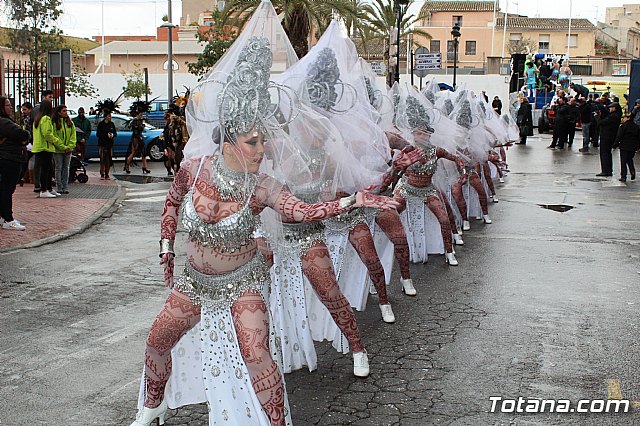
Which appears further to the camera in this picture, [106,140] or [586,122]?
[586,122]

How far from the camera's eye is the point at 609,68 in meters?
68.3

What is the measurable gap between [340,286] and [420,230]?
3.06 meters

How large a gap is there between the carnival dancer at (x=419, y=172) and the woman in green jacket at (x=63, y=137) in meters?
8.46

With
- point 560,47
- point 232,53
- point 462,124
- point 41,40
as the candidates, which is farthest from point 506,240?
point 560,47

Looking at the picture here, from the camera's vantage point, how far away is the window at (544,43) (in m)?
82.2

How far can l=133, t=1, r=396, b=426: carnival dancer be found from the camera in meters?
4.15

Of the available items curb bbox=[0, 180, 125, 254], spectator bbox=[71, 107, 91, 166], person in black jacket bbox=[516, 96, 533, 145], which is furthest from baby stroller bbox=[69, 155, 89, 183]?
person in black jacket bbox=[516, 96, 533, 145]

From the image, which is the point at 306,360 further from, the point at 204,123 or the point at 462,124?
the point at 462,124

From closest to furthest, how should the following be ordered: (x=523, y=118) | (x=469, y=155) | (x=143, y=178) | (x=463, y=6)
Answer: (x=469, y=155) < (x=143, y=178) < (x=523, y=118) < (x=463, y=6)

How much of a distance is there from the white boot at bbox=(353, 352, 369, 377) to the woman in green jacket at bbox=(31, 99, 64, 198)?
11440 millimetres

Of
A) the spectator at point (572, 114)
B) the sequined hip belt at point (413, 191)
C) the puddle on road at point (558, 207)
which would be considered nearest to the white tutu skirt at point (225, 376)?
the sequined hip belt at point (413, 191)

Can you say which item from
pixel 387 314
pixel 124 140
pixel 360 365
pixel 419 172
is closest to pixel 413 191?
pixel 419 172

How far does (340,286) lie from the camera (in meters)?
7.05

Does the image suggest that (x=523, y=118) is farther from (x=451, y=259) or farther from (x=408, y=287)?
(x=408, y=287)
